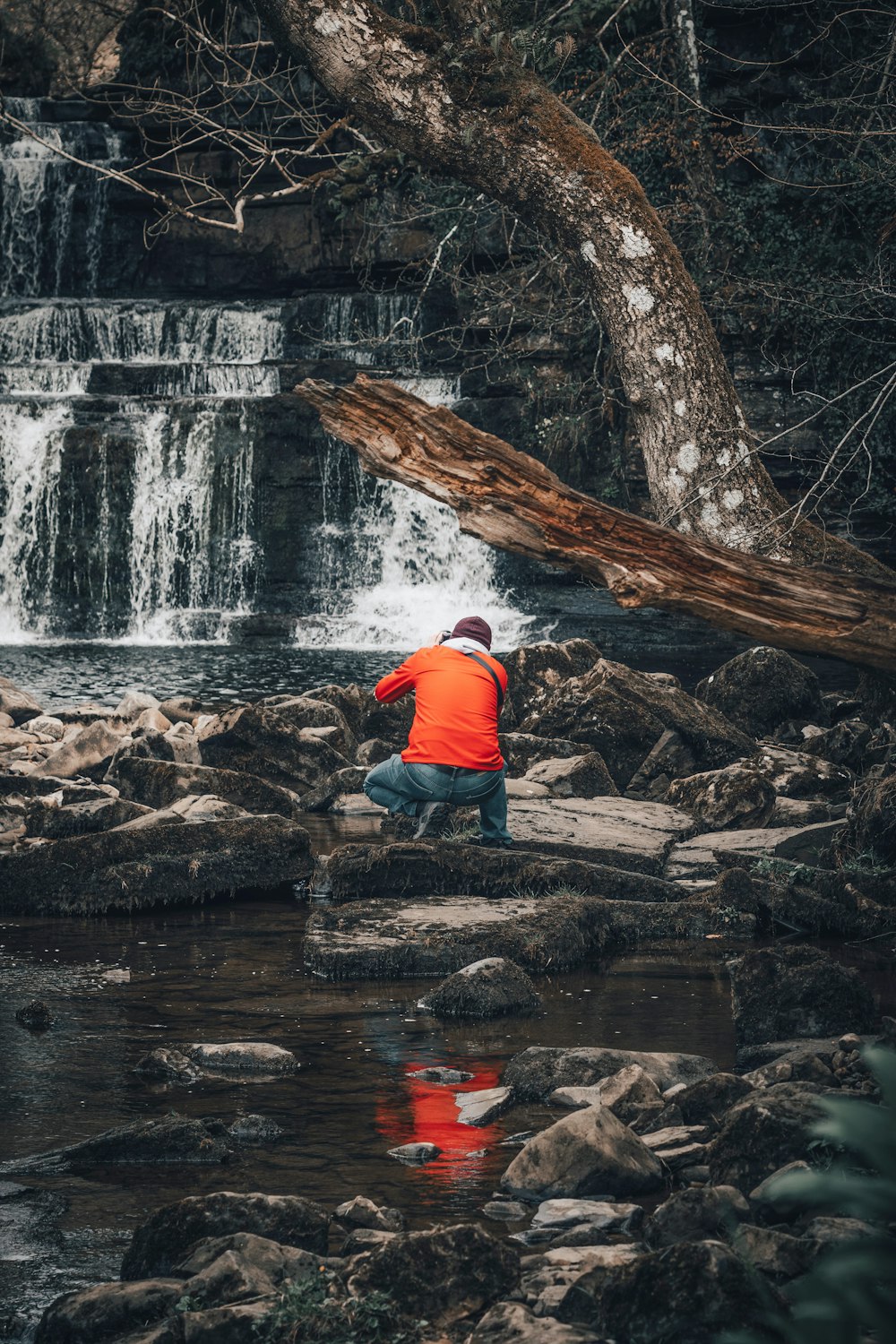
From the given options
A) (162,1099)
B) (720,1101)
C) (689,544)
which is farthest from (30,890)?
(720,1101)

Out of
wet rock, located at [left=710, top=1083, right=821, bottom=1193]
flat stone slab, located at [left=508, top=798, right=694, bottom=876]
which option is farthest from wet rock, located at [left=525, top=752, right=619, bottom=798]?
wet rock, located at [left=710, top=1083, right=821, bottom=1193]

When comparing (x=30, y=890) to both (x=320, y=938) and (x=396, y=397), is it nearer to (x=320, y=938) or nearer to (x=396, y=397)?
(x=320, y=938)

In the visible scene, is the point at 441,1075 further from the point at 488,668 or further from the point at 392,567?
the point at 392,567

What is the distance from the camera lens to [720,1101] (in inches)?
197

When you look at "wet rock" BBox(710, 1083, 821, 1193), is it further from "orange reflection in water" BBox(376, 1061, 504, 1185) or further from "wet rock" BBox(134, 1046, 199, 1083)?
"wet rock" BBox(134, 1046, 199, 1083)

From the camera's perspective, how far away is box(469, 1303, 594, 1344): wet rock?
11.2 feet

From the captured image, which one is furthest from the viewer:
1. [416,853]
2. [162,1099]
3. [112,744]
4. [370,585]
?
[370,585]

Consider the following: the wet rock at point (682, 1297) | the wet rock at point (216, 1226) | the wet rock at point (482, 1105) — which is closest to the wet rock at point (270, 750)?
the wet rock at point (482, 1105)

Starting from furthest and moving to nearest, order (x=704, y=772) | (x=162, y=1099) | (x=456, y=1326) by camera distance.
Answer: (x=704, y=772) < (x=162, y=1099) < (x=456, y=1326)

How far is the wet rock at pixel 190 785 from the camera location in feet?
34.0

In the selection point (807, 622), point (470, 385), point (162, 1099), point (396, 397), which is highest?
point (470, 385)

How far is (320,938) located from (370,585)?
16.8 m

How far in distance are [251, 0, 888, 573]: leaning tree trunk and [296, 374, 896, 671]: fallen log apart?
894 mm

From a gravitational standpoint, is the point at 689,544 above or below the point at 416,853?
above
